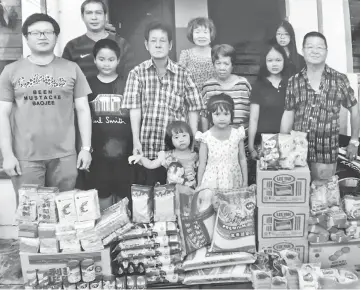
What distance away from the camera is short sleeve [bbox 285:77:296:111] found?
10.8 feet

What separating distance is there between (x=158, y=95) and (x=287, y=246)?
150 centimetres

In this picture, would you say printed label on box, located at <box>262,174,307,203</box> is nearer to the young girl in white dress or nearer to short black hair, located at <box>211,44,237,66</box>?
the young girl in white dress

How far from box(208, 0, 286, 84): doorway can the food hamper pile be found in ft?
2.44

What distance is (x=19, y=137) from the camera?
3.20 metres

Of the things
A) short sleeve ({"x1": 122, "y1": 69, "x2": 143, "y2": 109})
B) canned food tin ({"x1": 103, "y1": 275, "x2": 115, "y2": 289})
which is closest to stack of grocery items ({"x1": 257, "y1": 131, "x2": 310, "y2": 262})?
short sleeve ({"x1": 122, "y1": 69, "x2": 143, "y2": 109})

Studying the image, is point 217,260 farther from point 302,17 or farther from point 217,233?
point 302,17

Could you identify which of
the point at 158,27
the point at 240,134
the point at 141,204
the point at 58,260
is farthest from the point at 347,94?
the point at 58,260

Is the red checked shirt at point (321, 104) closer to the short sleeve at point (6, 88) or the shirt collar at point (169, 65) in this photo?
the shirt collar at point (169, 65)

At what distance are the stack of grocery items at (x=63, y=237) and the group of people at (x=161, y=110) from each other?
0.24m

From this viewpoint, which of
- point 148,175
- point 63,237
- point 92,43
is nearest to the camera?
point 63,237

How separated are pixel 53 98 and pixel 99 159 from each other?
0.58 metres

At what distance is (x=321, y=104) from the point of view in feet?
10.8

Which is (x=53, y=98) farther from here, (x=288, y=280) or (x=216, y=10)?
(x=288, y=280)

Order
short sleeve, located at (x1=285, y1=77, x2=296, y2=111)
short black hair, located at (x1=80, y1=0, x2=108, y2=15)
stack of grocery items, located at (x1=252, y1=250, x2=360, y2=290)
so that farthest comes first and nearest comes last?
short sleeve, located at (x1=285, y1=77, x2=296, y2=111) < short black hair, located at (x1=80, y1=0, x2=108, y2=15) < stack of grocery items, located at (x1=252, y1=250, x2=360, y2=290)
